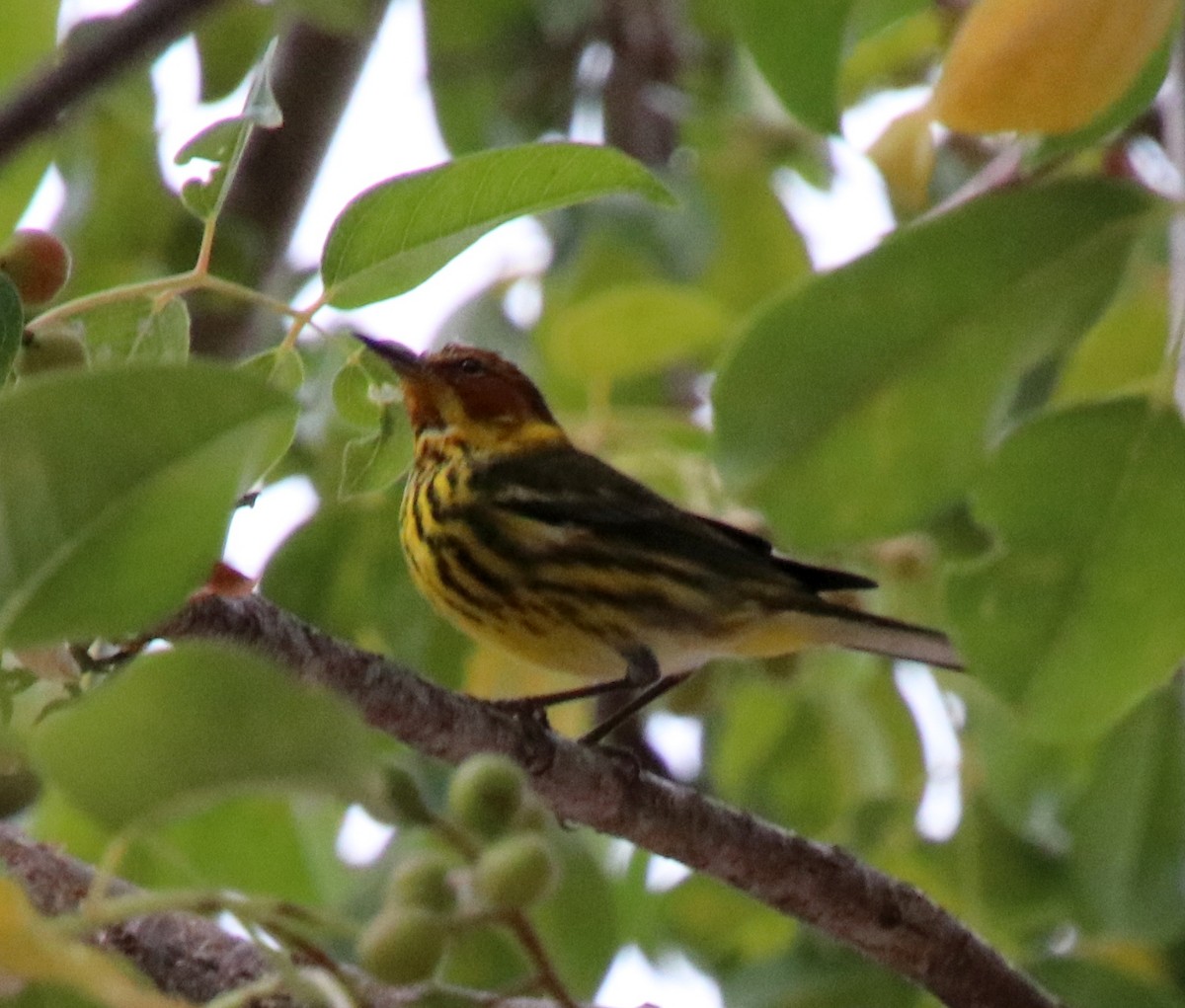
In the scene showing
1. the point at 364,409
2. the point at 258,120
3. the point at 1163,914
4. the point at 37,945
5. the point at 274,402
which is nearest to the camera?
the point at 37,945

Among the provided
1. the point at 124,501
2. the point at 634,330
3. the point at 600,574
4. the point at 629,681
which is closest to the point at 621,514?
the point at 600,574

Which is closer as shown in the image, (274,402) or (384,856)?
(274,402)

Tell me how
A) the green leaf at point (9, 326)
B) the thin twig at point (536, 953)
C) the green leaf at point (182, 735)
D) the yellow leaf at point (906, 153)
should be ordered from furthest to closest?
the yellow leaf at point (906, 153), the green leaf at point (9, 326), the thin twig at point (536, 953), the green leaf at point (182, 735)

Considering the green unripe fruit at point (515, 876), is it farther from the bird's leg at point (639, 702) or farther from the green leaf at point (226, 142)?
the bird's leg at point (639, 702)

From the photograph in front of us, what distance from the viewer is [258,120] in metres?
1.67

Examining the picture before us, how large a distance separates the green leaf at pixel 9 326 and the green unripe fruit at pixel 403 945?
0.59 meters

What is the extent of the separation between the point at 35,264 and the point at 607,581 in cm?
169

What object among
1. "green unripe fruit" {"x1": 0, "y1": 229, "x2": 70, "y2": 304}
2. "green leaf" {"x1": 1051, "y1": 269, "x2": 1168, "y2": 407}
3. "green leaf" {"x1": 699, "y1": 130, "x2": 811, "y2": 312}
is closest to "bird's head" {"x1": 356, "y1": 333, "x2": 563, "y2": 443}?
"green leaf" {"x1": 699, "y1": 130, "x2": 811, "y2": 312}

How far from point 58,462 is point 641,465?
212 cm

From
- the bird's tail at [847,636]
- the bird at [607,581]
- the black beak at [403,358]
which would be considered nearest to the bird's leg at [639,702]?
the bird at [607,581]

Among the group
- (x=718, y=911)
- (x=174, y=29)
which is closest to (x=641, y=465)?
(x=718, y=911)

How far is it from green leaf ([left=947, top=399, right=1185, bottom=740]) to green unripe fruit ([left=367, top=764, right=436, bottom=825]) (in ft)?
3.08

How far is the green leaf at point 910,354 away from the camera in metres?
1.86

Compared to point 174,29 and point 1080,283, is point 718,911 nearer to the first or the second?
point 1080,283
